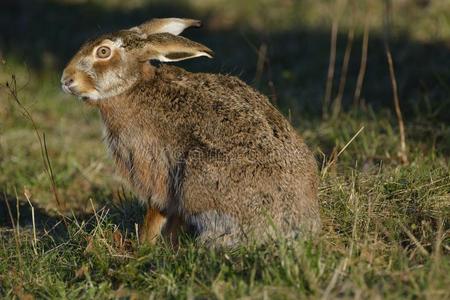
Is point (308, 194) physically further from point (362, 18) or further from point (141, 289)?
point (362, 18)

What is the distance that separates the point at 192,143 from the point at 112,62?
2.66 feet

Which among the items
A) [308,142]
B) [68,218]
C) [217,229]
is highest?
[217,229]

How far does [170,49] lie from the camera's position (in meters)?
5.23

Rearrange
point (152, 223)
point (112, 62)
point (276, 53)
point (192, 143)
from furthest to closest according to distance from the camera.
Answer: point (276, 53), point (112, 62), point (152, 223), point (192, 143)

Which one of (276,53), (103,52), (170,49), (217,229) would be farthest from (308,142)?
(276,53)

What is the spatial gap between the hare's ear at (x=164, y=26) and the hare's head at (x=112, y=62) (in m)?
0.17

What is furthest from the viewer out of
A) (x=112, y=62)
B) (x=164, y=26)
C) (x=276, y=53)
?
(x=276, y=53)

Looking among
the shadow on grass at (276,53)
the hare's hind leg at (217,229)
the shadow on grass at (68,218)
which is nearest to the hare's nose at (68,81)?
the shadow on grass at (68,218)

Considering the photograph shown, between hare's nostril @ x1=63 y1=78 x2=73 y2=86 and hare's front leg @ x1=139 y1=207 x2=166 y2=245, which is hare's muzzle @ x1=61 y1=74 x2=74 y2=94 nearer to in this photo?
hare's nostril @ x1=63 y1=78 x2=73 y2=86

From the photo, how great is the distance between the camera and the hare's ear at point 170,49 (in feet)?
16.9

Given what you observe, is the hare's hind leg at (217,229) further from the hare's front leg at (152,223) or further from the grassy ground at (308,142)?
the hare's front leg at (152,223)

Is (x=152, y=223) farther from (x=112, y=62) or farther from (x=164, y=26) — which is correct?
(x=164, y=26)

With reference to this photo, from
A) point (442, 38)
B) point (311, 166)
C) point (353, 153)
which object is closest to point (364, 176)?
point (311, 166)

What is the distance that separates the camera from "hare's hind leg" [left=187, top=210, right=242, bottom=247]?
4730 millimetres
